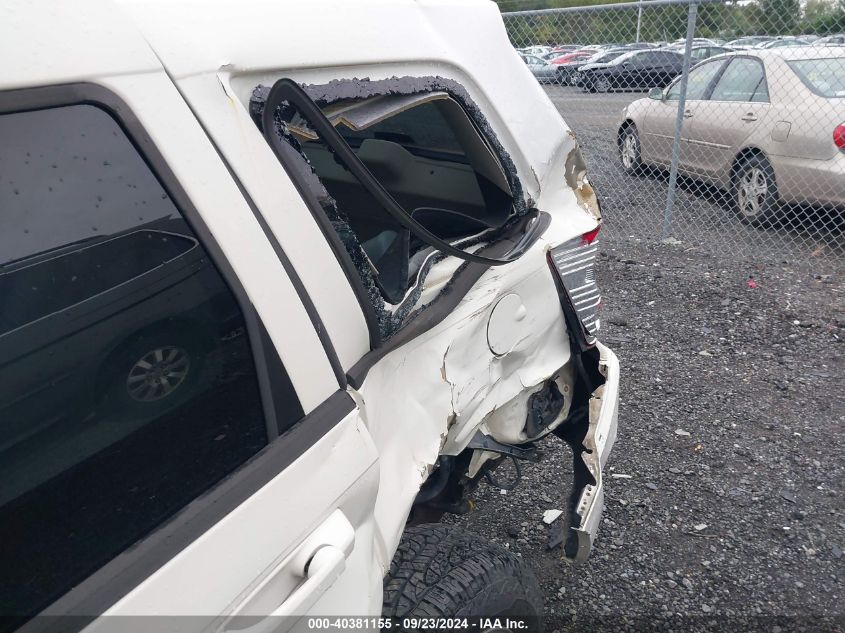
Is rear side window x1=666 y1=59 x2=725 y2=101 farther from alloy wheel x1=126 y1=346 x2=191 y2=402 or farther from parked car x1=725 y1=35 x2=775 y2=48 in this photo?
alloy wheel x1=126 y1=346 x2=191 y2=402

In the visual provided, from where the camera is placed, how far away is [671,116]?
23.8 ft

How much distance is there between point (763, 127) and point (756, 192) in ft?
1.88

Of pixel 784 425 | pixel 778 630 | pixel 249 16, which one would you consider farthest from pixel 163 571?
pixel 784 425

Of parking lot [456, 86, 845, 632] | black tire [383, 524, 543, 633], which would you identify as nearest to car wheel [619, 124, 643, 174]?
parking lot [456, 86, 845, 632]

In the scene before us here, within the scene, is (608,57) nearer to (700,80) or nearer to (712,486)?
(700,80)

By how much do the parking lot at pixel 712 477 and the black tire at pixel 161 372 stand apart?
6.24 ft

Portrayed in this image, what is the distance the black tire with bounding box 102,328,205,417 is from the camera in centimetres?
102

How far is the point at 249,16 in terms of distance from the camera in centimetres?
137

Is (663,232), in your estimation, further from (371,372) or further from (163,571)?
(163,571)

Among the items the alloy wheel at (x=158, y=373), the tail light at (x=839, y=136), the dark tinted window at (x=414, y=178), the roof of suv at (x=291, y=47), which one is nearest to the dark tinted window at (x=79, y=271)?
the alloy wheel at (x=158, y=373)

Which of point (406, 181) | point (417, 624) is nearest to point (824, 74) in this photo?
point (406, 181)

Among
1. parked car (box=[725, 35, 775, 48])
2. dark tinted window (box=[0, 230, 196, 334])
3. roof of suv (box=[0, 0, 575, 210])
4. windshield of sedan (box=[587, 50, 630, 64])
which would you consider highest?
roof of suv (box=[0, 0, 575, 210])

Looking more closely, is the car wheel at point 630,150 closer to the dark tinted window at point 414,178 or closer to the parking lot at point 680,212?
Answer: the parking lot at point 680,212

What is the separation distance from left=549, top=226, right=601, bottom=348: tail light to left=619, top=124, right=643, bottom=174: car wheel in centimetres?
615
